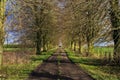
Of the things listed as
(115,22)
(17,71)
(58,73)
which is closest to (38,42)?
(17,71)

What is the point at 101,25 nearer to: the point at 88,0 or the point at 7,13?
the point at 88,0

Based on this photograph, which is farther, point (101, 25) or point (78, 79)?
point (101, 25)

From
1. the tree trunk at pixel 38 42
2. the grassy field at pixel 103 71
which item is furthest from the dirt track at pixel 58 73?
the tree trunk at pixel 38 42

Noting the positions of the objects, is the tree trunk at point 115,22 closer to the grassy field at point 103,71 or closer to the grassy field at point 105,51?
the grassy field at point 105,51

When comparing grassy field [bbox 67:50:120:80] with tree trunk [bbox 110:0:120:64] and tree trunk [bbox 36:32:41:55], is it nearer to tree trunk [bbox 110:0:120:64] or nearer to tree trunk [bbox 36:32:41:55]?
tree trunk [bbox 110:0:120:64]

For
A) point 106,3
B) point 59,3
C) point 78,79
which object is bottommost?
point 78,79

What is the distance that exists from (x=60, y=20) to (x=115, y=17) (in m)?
40.9

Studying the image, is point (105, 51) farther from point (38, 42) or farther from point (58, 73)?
point (58, 73)

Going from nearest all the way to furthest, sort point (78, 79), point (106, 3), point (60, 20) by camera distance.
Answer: point (78, 79) < point (106, 3) < point (60, 20)

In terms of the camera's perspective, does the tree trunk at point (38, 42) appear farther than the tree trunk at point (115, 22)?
Yes

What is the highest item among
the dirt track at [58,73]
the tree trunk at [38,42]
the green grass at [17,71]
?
the tree trunk at [38,42]

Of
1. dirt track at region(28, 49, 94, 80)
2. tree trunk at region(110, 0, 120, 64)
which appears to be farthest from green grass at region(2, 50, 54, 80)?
tree trunk at region(110, 0, 120, 64)

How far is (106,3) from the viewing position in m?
21.1

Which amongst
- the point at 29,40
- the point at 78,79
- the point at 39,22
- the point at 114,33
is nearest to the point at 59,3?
the point at 39,22
